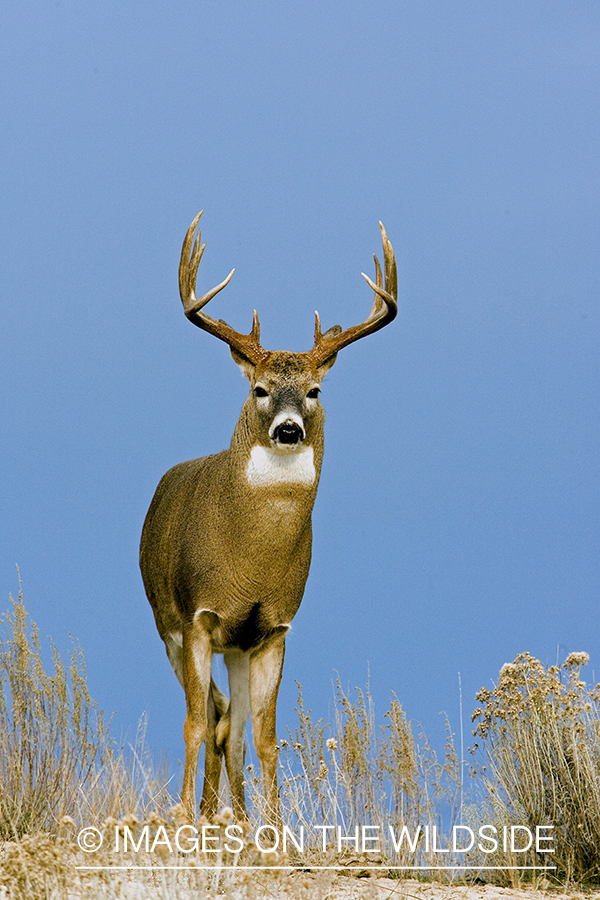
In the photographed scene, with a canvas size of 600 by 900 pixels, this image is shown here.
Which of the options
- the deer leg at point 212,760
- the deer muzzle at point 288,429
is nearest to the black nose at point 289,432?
the deer muzzle at point 288,429

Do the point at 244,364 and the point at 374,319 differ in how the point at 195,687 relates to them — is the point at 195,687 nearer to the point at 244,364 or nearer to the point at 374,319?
the point at 244,364

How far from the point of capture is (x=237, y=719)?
28.3ft

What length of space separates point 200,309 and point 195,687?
2.71 m

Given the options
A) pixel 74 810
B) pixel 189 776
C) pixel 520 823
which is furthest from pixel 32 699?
pixel 520 823

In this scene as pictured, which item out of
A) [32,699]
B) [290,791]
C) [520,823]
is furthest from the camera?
[32,699]

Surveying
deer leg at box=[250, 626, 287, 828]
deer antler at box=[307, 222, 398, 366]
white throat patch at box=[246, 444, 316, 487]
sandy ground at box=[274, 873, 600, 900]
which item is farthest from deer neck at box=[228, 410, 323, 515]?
sandy ground at box=[274, 873, 600, 900]

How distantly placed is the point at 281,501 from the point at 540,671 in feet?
7.33

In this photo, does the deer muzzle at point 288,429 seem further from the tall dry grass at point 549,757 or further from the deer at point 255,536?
the tall dry grass at point 549,757

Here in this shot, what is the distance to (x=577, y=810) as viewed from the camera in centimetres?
775

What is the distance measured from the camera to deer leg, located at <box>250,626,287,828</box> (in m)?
8.00

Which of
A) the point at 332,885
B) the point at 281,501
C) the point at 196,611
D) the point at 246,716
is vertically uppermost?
the point at 281,501

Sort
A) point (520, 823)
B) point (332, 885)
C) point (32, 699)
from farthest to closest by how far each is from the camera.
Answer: point (32, 699), point (520, 823), point (332, 885)

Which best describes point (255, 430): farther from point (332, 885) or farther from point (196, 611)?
point (332, 885)

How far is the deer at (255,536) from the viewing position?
25.6 ft
